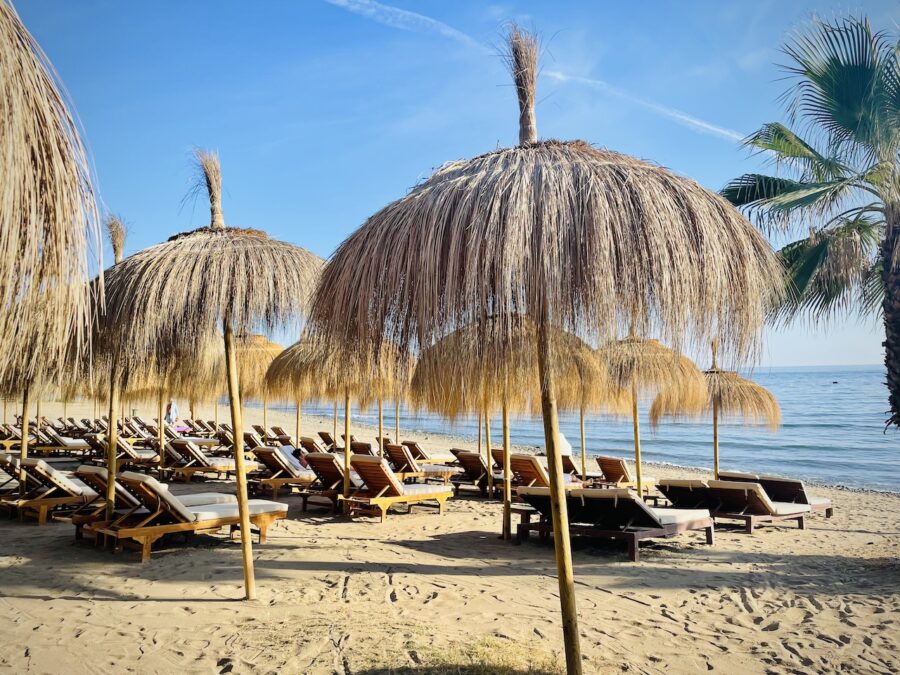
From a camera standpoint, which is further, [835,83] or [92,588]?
[835,83]

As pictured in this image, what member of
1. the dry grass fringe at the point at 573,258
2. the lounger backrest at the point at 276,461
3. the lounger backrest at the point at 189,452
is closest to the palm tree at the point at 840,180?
the dry grass fringe at the point at 573,258

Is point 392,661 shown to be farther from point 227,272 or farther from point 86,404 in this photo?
point 86,404

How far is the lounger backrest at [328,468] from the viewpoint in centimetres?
933

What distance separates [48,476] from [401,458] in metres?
5.39

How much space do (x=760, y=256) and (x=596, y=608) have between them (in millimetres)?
2914

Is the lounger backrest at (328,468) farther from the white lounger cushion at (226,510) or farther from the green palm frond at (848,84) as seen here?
the green palm frond at (848,84)

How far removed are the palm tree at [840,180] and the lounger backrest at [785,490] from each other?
3289 mm

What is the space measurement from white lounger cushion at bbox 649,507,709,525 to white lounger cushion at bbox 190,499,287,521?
4.05m

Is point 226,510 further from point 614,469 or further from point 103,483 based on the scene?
point 614,469

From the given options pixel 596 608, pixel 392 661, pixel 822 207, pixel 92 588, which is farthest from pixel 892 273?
pixel 92 588

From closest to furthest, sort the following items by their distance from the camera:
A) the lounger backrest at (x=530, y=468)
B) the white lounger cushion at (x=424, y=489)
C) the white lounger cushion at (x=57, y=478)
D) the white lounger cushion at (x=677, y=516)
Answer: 1. the white lounger cushion at (x=677, y=516)
2. the white lounger cushion at (x=57, y=478)
3. the white lounger cushion at (x=424, y=489)
4. the lounger backrest at (x=530, y=468)

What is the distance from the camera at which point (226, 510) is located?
6875 millimetres

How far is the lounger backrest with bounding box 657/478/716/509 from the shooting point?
8.67 metres

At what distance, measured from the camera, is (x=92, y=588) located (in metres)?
5.18
